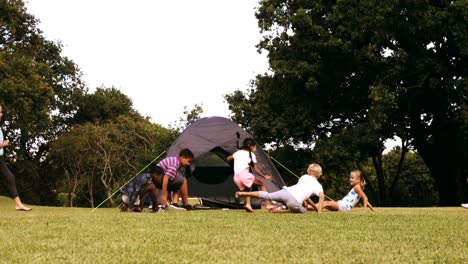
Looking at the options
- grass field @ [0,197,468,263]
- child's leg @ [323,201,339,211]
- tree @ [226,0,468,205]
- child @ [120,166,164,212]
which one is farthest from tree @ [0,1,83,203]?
grass field @ [0,197,468,263]

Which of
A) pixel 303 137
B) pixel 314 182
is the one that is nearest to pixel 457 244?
pixel 314 182

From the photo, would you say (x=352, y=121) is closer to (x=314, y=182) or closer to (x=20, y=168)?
(x=314, y=182)

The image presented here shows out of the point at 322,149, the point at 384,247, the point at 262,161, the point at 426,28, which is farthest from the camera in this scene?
the point at 322,149

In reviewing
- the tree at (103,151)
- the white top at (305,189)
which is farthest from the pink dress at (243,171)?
the tree at (103,151)

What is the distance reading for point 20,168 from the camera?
93.7 feet

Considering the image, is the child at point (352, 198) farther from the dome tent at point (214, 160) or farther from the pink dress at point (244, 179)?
the dome tent at point (214, 160)

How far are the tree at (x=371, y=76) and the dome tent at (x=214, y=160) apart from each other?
15.6ft

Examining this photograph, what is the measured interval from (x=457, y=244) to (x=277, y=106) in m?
14.8

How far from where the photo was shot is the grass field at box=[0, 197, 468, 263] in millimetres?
3209

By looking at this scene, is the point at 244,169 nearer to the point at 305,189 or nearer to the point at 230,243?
the point at 305,189

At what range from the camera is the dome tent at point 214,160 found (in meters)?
11.7

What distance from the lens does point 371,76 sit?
17.2m

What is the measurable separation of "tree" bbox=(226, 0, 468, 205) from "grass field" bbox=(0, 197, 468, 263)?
1070 cm

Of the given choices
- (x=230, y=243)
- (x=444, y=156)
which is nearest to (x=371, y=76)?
(x=444, y=156)
